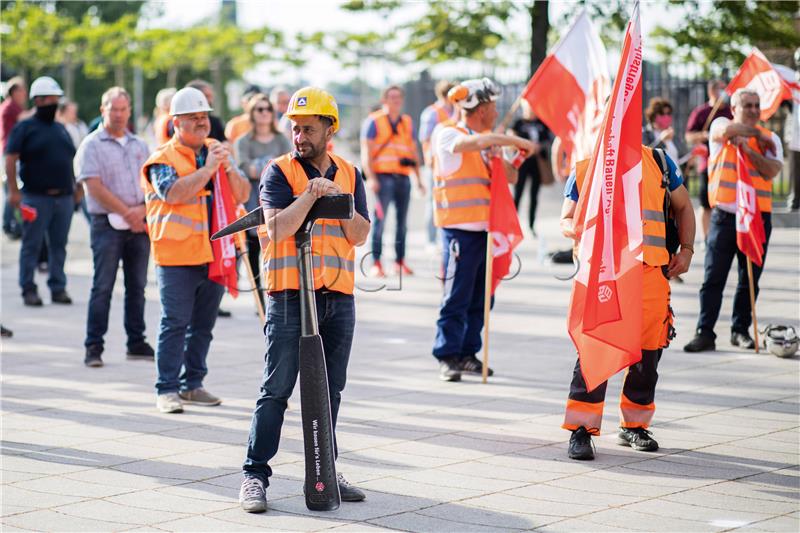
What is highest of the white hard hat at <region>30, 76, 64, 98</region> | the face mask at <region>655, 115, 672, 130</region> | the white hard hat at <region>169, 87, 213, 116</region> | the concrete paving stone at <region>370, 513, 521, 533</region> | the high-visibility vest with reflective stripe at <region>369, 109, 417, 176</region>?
the white hard hat at <region>30, 76, 64, 98</region>

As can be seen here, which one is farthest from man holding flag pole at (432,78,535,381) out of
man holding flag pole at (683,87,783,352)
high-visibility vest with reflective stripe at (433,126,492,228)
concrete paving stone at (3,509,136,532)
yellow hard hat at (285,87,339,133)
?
concrete paving stone at (3,509,136,532)

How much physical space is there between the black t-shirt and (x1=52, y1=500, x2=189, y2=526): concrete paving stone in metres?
7.75

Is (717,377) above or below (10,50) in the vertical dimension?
below

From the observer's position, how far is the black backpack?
285 inches

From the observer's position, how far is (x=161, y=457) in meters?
7.21

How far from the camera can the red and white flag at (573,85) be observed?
1039cm

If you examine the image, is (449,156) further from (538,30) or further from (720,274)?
(538,30)

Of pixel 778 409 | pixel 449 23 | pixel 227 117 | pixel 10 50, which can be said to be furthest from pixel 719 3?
pixel 227 117

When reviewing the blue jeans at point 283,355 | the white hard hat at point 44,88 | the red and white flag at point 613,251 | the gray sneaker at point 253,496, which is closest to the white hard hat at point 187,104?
the blue jeans at point 283,355

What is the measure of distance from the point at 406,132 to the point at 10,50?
31.4 meters

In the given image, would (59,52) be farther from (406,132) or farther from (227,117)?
(406,132)

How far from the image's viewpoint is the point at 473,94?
30.7 feet

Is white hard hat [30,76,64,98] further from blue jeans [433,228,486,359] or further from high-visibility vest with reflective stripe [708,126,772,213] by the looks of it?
high-visibility vest with reflective stripe [708,126,772,213]

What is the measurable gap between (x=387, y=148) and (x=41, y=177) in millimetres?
4075
